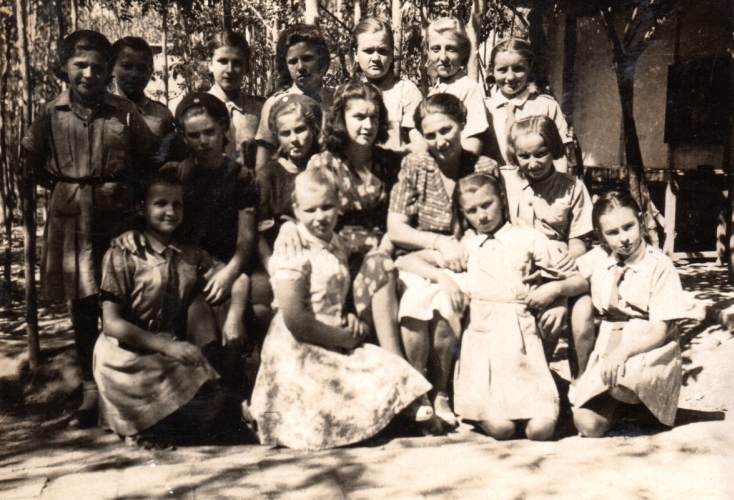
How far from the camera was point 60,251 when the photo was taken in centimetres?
372

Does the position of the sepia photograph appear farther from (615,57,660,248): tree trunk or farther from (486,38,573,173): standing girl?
(615,57,660,248): tree trunk

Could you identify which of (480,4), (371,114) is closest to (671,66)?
(480,4)

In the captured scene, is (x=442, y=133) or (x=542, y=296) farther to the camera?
→ (x=442, y=133)

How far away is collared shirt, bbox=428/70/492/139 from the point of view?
403cm

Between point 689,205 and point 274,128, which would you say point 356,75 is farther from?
point 689,205

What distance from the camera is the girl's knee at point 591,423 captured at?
137 inches

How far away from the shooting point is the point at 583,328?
11.8 ft

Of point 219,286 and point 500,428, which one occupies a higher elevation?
point 219,286

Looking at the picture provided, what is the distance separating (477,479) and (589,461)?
54cm

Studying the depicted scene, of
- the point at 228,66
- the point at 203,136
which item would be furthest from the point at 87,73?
the point at 228,66

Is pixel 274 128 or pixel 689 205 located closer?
pixel 274 128

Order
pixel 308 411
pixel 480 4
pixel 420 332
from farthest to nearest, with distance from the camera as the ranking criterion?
pixel 480 4 → pixel 420 332 → pixel 308 411

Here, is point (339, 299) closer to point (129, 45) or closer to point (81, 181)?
point (81, 181)

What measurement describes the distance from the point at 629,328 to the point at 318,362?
4.70 ft
